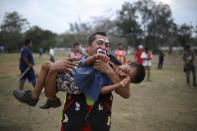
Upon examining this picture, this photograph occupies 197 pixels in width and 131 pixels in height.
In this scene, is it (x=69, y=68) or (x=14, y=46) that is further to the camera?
(x=14, y=46)

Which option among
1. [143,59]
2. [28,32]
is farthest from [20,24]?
[143,59]

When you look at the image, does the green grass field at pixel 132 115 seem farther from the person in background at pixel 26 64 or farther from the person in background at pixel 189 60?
the person in background at pixel 189 60

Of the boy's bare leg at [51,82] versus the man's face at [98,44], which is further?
the man's face at [98,44]

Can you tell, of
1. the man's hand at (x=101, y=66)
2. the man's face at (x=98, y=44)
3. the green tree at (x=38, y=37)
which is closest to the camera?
the man's hand at (x=101, y=66)

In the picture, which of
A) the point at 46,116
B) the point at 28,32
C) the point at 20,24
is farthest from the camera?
the point at 28,32

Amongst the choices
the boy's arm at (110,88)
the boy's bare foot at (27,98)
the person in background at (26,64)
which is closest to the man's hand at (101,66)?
the boy's arm at (110,88)

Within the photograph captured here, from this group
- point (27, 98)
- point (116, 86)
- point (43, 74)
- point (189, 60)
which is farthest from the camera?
point (189, 60)

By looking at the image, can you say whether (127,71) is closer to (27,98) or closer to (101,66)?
(101,66)

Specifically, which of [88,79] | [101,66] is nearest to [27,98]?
[88,79]

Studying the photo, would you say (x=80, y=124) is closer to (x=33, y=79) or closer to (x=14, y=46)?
(x=33, y=79)

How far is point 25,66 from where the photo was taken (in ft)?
21.6

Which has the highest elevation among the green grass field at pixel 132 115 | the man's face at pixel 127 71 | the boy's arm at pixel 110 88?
the man's face at pixel 127 71

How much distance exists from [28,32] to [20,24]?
437 cm

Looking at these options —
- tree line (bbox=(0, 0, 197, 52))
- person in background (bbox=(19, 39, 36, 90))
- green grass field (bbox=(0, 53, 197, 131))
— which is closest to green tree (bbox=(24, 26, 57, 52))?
tree line (bbox=(0, 0, 197, 52))
